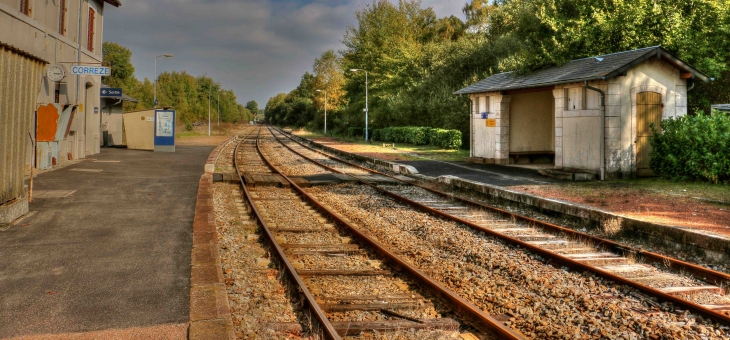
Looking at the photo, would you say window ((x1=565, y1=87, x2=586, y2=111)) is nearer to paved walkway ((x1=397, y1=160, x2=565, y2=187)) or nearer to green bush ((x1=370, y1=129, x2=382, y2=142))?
paved walkway ((x1=397, y1=160, x2=565, y2=187))

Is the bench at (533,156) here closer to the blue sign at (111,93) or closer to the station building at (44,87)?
the station building at (44,87)

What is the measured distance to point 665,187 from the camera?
46.3ft

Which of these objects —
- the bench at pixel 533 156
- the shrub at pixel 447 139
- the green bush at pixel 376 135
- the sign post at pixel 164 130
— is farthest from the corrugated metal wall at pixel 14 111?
the green bush at pixel 376 135

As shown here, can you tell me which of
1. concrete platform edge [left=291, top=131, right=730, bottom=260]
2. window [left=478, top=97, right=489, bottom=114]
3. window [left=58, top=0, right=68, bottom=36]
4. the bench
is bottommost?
concrete platform edge [left=291, top=131, right=730, bottom=260]

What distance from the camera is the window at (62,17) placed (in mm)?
19219

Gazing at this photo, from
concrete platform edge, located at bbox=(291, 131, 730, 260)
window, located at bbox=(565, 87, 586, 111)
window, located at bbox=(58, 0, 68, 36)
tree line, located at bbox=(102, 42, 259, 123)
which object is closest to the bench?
window, located at bbox=(565, 87, 586, 111)

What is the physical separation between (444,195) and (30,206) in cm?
859

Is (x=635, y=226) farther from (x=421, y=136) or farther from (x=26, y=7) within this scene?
(x=421, y=136)

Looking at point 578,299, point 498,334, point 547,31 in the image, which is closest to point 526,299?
point 578,299

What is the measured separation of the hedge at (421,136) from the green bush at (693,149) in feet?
53.9

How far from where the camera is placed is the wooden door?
53.7 feet

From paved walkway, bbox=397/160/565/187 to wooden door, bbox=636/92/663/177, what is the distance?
7.98 feet

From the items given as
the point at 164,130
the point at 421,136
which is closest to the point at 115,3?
the point at 164,130

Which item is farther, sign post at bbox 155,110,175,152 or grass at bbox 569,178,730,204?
sign post at bbox 155,110,175,152
